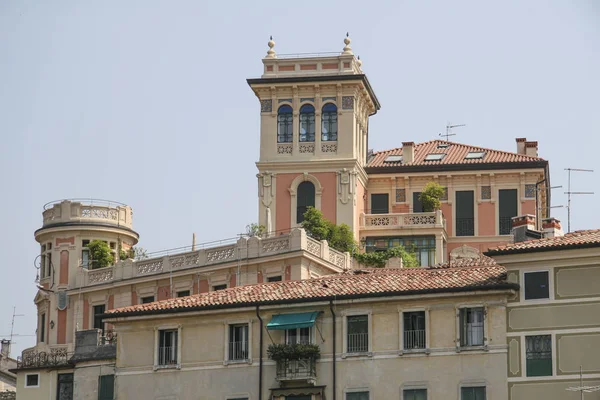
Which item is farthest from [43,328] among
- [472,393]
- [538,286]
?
[538,286]

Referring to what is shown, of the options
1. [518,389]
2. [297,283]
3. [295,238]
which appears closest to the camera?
[518,389]

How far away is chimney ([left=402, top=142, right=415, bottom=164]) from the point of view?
370 feet

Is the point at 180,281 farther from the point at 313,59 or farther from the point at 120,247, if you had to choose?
the point at 313,59

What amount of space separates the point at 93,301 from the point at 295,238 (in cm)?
1340

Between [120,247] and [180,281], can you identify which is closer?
[180,281]

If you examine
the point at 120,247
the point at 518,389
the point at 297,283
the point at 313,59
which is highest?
the point at 313,59

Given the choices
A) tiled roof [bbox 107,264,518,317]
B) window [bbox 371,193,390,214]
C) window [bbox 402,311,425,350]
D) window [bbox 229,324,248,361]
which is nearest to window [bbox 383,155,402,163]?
window [bbox 371,193,390,214]

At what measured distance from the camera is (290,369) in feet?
223

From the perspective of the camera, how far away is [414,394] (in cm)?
6638

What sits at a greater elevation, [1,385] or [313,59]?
[313,59]

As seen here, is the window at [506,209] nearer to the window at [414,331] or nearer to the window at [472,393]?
the window at [414,331]

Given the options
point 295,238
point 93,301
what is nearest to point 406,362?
point 295,238

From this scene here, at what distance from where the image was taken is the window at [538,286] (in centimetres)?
6538

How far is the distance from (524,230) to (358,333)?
12211 millimetres
